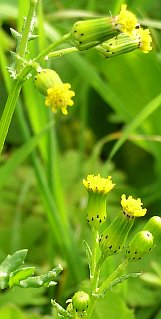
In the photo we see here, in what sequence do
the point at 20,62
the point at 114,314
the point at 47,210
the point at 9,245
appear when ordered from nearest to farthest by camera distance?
1. the point at 20,62
2. the point at 114,314
3. the point at 47,210
4. the point at 9,245

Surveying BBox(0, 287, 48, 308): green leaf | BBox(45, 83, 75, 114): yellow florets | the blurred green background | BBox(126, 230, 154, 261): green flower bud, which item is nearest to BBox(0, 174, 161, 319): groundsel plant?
BBox(126, 230, 154, 261): green flower bud

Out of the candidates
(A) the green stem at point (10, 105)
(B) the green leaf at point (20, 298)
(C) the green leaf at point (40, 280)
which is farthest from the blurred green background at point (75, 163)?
(A) the green stem at point (10, 105)

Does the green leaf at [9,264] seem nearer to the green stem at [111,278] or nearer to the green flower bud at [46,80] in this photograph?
the green stem at [111,278]

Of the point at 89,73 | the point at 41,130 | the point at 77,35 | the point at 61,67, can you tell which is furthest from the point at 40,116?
the point at 77,35

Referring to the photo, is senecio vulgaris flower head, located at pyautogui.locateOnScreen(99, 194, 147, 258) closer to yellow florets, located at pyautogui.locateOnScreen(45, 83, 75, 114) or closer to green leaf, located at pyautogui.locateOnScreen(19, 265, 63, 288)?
green leaf, located at pyautogui.locateOnScreen(19, 265, 63, 288)

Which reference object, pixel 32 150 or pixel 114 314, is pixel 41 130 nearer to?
pixel 32 150

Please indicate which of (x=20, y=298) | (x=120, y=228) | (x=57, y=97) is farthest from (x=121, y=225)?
(x=20, y=298)
